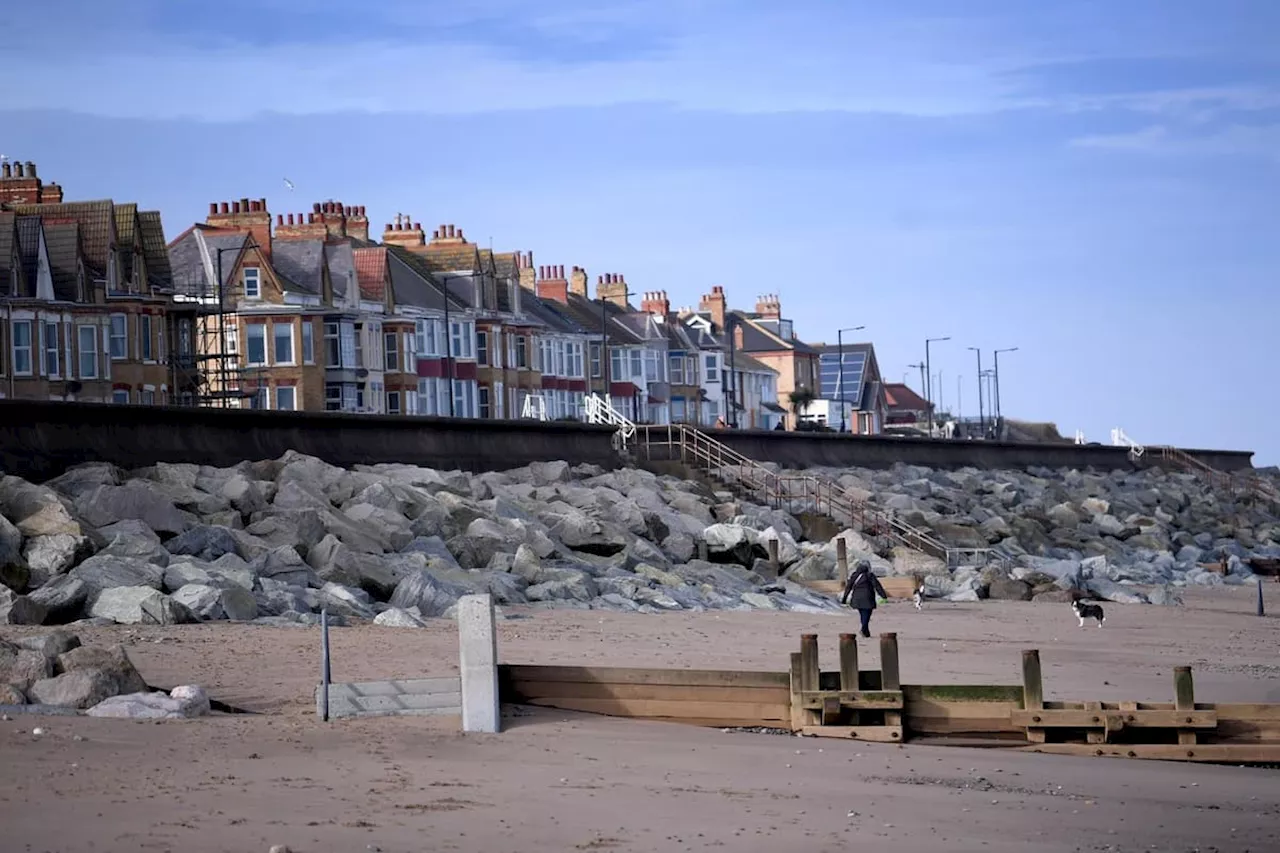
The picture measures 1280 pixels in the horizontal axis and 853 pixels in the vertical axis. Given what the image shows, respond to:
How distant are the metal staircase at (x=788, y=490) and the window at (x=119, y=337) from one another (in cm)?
1502

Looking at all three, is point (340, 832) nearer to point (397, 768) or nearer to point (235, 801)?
point (235, 801)

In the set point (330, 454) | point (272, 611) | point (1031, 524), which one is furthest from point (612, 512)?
point (1031, 524)

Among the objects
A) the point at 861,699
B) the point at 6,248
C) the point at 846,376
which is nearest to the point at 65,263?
the point at 6,248

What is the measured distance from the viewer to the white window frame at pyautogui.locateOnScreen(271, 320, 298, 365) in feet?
186

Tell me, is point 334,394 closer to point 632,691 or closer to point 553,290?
point 553,290

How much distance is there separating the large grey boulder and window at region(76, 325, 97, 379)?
1271 inches

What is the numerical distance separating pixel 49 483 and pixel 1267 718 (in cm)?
1532

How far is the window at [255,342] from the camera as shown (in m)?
56.7

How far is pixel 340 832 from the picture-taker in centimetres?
955

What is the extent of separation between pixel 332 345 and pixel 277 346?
101 inches

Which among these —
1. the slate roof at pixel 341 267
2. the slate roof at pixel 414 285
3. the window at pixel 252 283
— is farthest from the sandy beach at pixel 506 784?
the slate roof at pixel 414 285

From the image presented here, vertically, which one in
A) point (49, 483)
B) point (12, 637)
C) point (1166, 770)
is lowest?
point (1166, 770)

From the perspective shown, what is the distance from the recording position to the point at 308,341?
57375 mm

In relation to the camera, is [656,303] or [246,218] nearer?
[246,218]
